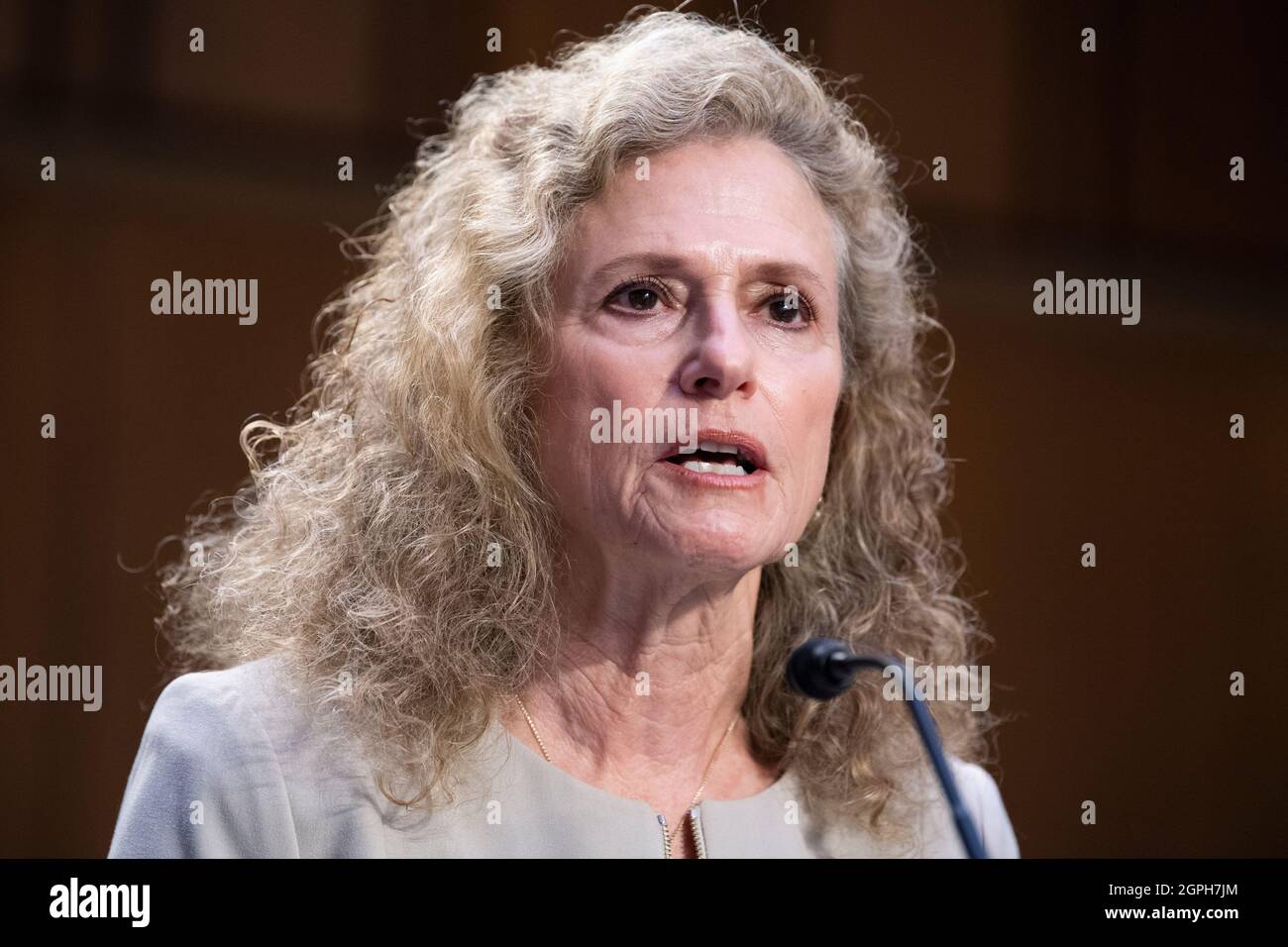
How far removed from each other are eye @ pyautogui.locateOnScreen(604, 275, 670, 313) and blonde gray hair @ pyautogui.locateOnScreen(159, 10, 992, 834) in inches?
5.4

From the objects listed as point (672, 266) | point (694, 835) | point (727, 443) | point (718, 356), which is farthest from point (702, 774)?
point (672, 266)

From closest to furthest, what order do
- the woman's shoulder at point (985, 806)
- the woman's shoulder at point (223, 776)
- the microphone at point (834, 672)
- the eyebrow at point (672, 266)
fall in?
1. the microphone at point (834, 672)
2. the woman's shoulder at point (223, 776)
3. the eyebrow at point (672, 266)
4. the woman's shoulder at point (985, 806)

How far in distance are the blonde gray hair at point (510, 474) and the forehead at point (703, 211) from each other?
0.03m

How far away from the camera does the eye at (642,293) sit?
1.88 meters

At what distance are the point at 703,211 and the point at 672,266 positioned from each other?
0.30 feet

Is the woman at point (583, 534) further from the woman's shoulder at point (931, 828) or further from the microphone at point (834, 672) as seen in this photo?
the microphone at point (834, 672)

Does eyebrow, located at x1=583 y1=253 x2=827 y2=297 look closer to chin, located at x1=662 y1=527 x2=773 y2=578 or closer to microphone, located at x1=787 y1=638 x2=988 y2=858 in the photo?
chin, located at x1=662 y1=527 x2=773 y2=578

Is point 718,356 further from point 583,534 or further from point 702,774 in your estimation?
point 702,774

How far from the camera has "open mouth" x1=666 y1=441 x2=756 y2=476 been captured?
1836mm

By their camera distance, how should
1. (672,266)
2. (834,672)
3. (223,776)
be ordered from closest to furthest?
1. (834,672)
2. (223,776)
3. (672,266)

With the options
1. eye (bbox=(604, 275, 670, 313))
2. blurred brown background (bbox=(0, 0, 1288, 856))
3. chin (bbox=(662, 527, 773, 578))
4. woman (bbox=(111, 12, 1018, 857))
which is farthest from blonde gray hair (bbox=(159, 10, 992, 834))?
blurred brown background (bbox=(0, 0, 1288, 856))

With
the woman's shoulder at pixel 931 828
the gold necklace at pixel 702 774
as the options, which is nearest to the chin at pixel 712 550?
the gold necklace at pixel 702 774

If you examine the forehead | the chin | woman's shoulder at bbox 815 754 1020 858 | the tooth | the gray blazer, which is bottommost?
woman's shoulder at bbox 815 754 1020 858

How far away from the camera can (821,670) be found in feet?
4.74
